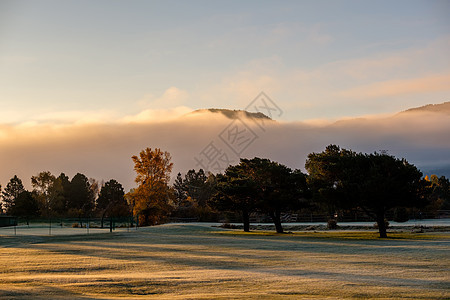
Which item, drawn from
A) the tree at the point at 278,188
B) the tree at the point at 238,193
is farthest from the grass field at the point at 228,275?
the tree at the point at 238,193

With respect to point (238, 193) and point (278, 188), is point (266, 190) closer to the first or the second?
point (278, 188)

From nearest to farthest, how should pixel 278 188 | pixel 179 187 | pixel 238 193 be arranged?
pixel 278 188
pixel 238 193
pixel 179 187

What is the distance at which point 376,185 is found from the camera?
1618 inches

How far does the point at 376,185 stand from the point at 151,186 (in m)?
37.2

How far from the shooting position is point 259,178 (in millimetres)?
50906

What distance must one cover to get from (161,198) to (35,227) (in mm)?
17217

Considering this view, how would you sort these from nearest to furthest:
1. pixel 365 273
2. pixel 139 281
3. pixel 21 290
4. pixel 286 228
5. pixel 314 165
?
pixel 21 290 → pixel 139 281 → pixel 365 273 → pixel 314 165 → pixel 286 228

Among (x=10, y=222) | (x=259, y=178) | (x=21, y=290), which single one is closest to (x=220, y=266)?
(x=21, y=290)

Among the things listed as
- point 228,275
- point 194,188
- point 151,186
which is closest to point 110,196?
point 194,188

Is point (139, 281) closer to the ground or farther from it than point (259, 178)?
closer to the ground

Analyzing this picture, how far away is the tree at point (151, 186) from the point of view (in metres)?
69.4

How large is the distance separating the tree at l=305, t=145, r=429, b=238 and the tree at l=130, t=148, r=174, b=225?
30.4 metres

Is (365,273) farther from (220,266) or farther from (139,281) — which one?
(139,281)

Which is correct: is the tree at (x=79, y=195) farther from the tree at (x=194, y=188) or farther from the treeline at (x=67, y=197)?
the tree at (x=194, y=188)
